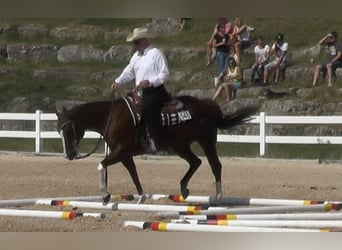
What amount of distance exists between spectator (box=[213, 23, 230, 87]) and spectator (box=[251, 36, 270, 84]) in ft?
2.82

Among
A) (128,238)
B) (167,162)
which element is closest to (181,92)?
(167,162)

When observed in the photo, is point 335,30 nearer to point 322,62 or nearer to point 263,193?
point 322,62

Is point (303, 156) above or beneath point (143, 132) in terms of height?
beneath

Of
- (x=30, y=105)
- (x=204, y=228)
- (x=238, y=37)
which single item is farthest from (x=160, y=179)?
(x=30, y=105)

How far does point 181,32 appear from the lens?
2223 centimetres

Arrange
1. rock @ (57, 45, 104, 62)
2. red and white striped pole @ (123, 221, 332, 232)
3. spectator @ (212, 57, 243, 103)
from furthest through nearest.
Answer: rock @ (57, 45, 104, 62)
spectator @ (212, 57, 243, 103)
red and white striped pole @ (123, 221, 332, 232)

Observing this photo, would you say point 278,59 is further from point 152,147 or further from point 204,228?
point 204,228

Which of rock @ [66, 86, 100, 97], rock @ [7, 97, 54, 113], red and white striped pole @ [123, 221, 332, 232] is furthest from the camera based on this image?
rock @ [66, 86, 100, 97]

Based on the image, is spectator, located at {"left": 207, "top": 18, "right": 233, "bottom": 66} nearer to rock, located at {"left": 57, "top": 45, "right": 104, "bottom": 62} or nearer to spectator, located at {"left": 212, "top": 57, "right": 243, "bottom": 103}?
spectator, located at {"left": 212, "top": 57, "right": 243, "bottom": 103}

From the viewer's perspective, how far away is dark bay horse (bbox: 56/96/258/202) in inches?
355

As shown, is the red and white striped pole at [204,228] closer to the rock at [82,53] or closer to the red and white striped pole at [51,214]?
the red and white striped pole at [51,214]

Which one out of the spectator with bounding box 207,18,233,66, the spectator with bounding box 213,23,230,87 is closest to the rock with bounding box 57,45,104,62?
the spectator with bounding box 207,18,233,66

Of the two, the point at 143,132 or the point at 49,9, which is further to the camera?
the point at 143,132

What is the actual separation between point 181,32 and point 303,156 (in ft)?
26.2
